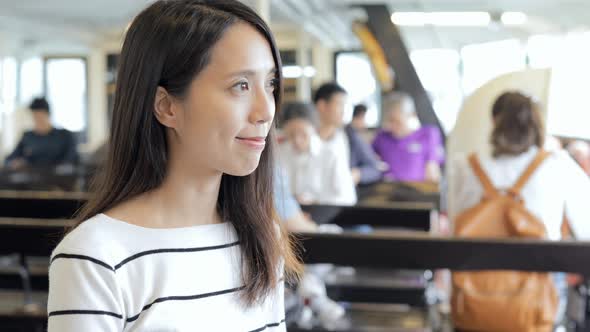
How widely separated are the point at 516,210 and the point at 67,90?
52.2ft

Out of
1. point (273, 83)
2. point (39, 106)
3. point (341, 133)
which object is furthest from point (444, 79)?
point (273, 83)

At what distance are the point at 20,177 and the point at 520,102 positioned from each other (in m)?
4.51

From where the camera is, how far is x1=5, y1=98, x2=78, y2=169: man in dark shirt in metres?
7.14

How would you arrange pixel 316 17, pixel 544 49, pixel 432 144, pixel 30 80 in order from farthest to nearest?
1. pixel 30 80
2. pixel 544 49
3. pixel 316 17
4. pixel 432 144

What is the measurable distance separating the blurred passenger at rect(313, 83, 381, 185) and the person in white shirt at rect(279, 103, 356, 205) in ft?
1.22

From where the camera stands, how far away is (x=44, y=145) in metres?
7.21

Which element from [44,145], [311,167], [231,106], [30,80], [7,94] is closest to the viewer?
[231,106]

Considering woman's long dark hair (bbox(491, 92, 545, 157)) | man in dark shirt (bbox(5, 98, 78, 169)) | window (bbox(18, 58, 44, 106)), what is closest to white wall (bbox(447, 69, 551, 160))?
woman's long dark hair (bbox(491, 92, 545, 157))

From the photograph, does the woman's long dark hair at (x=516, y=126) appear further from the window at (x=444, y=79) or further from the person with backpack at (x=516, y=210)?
the window at (x=444, y=79)

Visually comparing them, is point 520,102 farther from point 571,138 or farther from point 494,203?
point 571,138

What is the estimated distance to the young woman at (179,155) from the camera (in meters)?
1.08

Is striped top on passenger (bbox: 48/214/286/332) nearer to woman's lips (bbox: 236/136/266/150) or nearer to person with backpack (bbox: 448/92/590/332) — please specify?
woman's lips (bbox: 236/136/266/150)

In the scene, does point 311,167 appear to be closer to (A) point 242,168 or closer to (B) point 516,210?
(B) point 516,210

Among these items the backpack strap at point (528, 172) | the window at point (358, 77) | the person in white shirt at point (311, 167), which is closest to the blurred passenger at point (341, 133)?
the person in white shirt at point (311, 167)
